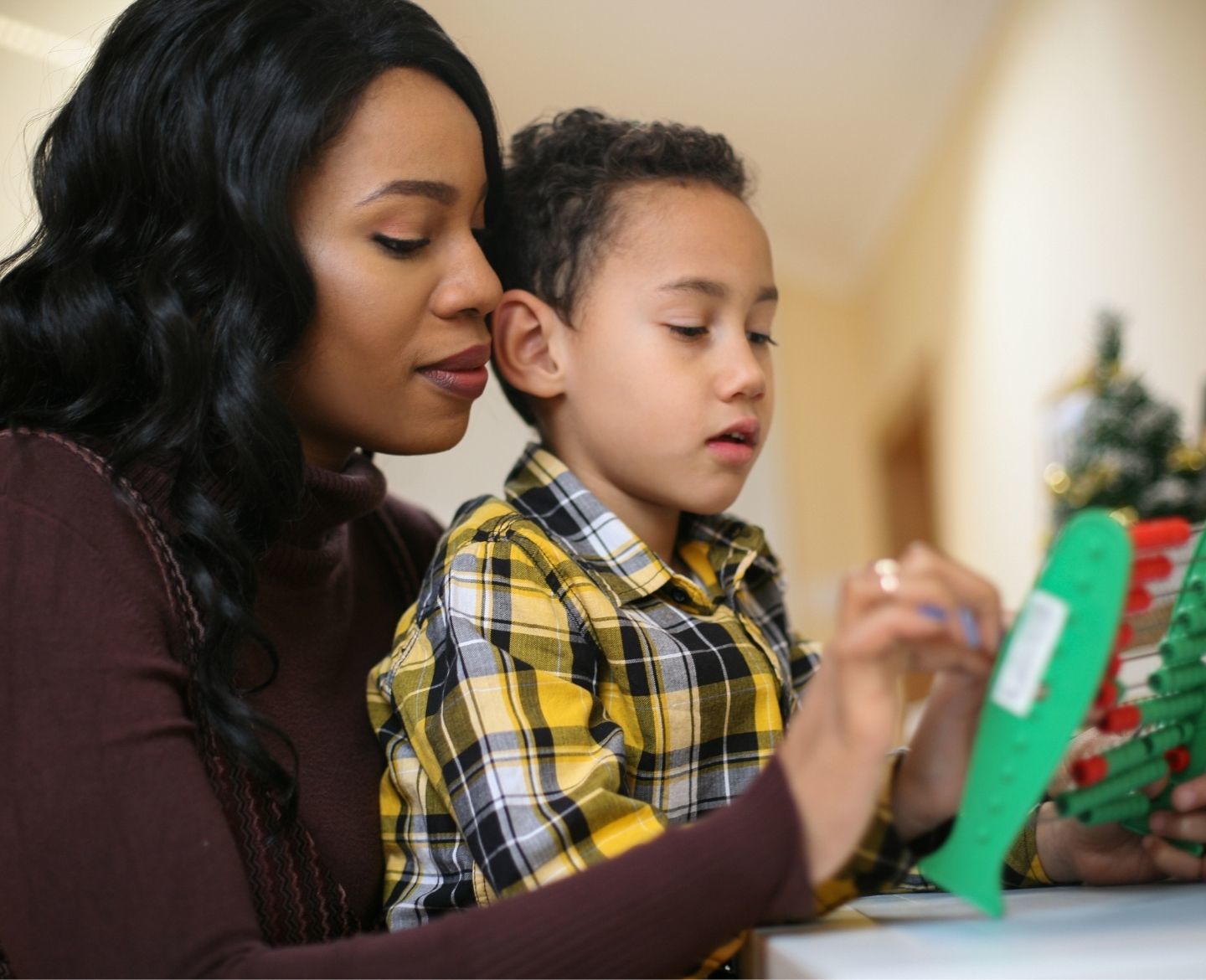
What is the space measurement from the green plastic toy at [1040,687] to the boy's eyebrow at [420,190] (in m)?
0.62

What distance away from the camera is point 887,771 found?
71 cm

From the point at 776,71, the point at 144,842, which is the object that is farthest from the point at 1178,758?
the point at 776,71

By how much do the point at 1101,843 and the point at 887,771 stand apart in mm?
267

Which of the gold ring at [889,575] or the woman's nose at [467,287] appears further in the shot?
the woman's nose at [467,287]

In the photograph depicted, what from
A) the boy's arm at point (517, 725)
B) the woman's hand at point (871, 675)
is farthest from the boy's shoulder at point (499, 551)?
the woman's hand at point (871, 675)

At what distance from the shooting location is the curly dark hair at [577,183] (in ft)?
3.87

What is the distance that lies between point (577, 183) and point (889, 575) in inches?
28.8

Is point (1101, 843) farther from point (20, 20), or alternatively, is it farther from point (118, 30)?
point (20, 20)

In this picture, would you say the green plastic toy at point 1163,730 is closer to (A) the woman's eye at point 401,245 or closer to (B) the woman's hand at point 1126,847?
(B) the woman's hand at point 1126,847

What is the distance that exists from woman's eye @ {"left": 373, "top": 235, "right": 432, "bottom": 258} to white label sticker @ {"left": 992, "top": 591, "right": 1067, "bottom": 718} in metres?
0.61

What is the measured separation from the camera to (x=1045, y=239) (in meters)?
3.91

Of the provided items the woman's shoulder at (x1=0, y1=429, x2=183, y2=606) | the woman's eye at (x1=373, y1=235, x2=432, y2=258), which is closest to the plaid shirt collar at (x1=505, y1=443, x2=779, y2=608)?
the woman's eye at (x1=373, y1=235, x2=432, y2=258)

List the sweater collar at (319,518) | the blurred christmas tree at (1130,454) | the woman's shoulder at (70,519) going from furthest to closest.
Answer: the blurred christmas tree at (1130,454) → the sweater collar at (319,518) → the woman's shoulder at (70,519)

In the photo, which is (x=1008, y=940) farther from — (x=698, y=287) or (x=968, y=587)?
(x=698, y=287)
